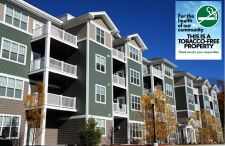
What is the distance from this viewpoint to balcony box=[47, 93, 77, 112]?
20781 mm

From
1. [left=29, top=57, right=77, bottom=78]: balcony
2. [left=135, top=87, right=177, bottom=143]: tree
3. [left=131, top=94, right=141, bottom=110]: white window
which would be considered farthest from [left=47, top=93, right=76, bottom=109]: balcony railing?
[left=131, top=94, right=141, bottom=110]: white window

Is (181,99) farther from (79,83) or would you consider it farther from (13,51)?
(13,51)

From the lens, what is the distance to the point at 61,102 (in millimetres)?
21719

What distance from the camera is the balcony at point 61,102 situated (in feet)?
68.2

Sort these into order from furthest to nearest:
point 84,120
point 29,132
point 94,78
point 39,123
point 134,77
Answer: point 134,77 < point 94,78 < point 84,120 < point 29,132 < point 39,123

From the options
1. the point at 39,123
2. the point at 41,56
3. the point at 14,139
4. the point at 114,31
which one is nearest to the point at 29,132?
the point at 14,139

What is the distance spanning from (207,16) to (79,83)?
1410cm

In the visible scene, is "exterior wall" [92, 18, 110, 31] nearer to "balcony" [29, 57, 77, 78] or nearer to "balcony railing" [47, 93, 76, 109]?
"balcony" [29, 57, 77, 78]

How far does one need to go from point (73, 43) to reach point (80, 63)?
2.42m

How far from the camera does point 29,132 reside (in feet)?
67.9

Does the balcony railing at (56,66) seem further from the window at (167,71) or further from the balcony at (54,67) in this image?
the window at (167,71)

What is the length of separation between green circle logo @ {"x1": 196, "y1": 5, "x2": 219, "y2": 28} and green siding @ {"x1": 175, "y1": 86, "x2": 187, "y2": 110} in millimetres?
25124

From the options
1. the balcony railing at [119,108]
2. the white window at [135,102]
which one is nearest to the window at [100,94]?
the balcony railing at [119,108]

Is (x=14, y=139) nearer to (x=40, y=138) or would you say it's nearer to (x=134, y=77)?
(x=40, y=138)
